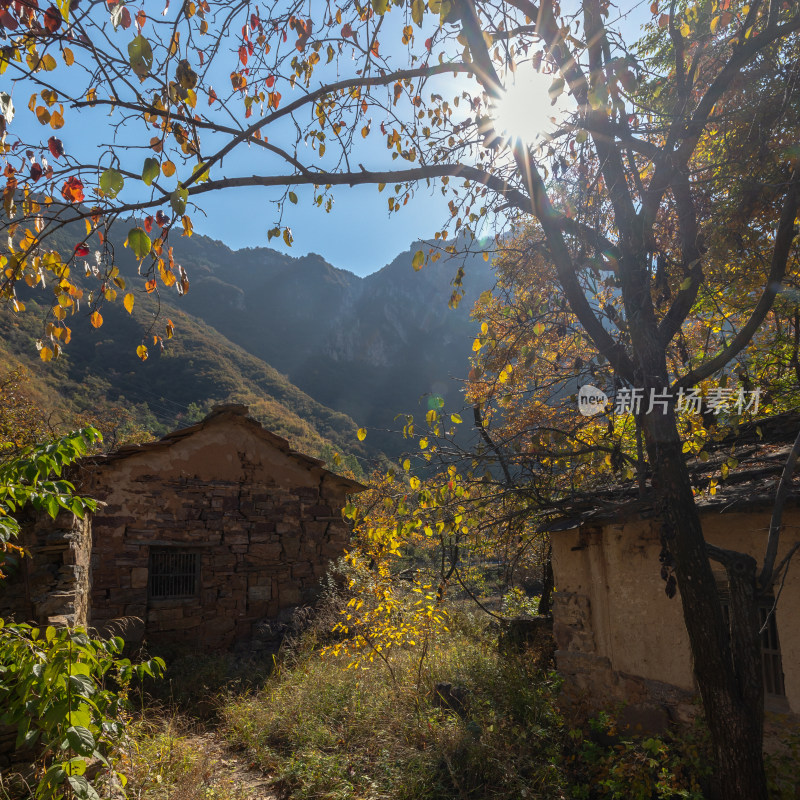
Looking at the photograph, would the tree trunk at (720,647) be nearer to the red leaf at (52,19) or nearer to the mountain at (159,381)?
the red leaf at (52,19)

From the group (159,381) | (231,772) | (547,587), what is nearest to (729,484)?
(547,587)

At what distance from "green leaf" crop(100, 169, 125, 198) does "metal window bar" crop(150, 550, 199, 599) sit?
8.54 m

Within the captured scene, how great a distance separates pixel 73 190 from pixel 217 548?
8212mm

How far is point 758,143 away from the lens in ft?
17.0

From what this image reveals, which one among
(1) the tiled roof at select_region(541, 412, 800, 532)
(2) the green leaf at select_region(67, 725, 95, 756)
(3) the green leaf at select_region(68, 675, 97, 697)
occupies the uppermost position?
(1) the tiled roof at select_region(541, 412, 800, 532)

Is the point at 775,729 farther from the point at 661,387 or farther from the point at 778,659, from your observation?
the point at 661,387

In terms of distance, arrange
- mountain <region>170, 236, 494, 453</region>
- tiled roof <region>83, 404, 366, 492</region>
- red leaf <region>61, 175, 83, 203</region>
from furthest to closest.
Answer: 1. mountain <region>170, 236, 494, 453</region>
2. tiled roof <region>83, 404, 366, 492</region>
3. red leaf <region>61, 175, 83, 203</region>

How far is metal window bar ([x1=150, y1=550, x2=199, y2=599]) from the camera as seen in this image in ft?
31.0

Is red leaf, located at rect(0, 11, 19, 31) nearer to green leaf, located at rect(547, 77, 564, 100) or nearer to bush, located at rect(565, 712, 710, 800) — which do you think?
green leaf, located at rect(547, 77, 564, 100)

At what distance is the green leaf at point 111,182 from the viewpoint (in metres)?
2.11

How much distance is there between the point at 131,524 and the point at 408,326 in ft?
270

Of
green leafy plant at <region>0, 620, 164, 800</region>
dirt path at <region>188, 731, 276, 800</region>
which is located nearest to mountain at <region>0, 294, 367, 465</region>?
dirt path at <region>188, 731, 276, 800</region>

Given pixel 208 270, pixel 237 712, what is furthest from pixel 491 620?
pixel 208 270

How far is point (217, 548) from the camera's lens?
9953mm
